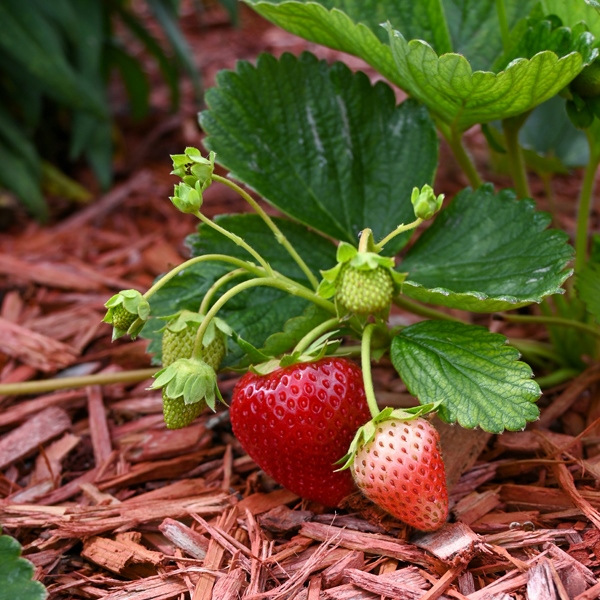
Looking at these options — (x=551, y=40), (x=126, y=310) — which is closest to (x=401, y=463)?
(x=126, y=310)

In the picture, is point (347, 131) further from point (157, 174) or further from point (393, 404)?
point (157, 174)

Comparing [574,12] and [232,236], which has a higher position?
[574,12]

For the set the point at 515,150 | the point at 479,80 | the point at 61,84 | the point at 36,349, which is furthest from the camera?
the point at 61,84

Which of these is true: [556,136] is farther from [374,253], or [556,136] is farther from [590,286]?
[374,253]

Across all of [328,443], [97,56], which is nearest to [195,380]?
[328,443]

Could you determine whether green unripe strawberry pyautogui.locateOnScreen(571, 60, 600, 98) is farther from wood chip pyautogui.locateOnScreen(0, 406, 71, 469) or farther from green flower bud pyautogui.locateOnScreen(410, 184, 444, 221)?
wood chip pyautogui.locateOnScreen(0, 406, 71, 469)

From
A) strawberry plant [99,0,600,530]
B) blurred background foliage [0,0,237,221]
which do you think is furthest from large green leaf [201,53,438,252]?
blurred background foliage [0,0,237,221]

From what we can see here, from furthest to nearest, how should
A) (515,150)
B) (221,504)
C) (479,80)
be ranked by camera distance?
(515,150) < (221,504) < (479,80)
